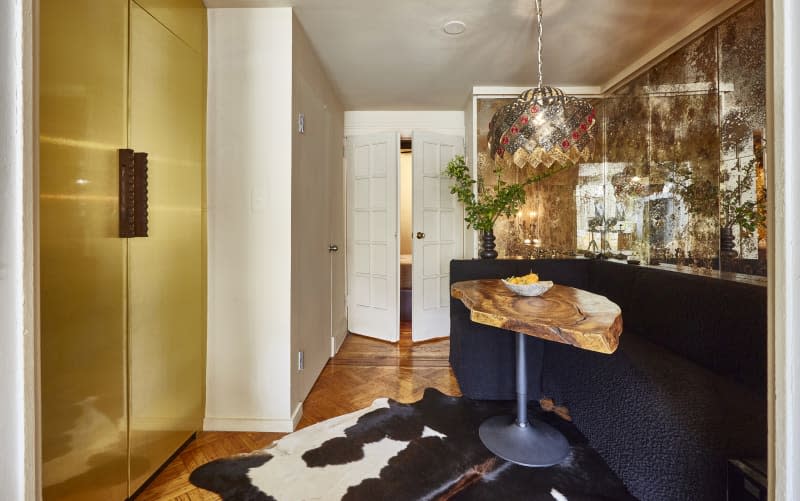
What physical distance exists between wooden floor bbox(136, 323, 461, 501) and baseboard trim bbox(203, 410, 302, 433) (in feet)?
0.11

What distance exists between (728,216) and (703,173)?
1.15ft

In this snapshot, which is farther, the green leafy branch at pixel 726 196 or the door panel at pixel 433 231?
the door panel at pixel 433 231

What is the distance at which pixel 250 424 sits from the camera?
1.94m

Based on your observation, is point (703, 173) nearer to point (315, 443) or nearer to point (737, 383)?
point (737, 383)

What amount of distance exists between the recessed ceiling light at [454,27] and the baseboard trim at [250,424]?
279cm

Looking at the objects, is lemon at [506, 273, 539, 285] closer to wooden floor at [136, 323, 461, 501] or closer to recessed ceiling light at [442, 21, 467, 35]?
wooden floor at [136, 323, 461, 501]

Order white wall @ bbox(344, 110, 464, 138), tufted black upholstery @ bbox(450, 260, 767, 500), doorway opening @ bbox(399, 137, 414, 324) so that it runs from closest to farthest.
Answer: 1. tufted black upholstery @ bbox(450, 260, 767, 500)
2. white wall @ bbox(344, 110, 464, 138)
3. doorway opening @ bbox(399, 137, 414, 324)

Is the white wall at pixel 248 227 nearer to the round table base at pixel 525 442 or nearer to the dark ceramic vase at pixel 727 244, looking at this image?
the round table base at pixel 525 442

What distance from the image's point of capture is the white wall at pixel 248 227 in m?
1.97

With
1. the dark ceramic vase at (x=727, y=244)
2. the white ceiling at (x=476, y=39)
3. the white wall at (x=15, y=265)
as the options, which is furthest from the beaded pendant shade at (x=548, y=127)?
the white wall at (x=15, y=265)

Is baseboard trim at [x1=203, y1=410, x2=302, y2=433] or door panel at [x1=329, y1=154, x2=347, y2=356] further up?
door panel at [x1=329, y1=154, x2=347, y2=356]

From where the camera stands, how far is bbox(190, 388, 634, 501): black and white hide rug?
1.44 m

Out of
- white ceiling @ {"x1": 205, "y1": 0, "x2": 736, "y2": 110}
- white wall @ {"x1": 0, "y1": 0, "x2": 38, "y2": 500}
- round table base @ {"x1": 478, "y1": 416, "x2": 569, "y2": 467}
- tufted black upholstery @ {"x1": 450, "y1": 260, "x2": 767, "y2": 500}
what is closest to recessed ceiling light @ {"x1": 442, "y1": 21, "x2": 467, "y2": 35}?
white ceiling @ {"x1": 205, "y1": 0, "x2": 736, "y2": 110}

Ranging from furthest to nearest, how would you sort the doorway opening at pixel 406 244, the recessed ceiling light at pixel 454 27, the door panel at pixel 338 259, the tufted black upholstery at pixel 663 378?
the doorway opening at pixel 406 244
the door panel at pixel 338 259
the recessed ceiling light at pixel 454 27
the tufted black upholstery at pixel 663 378
